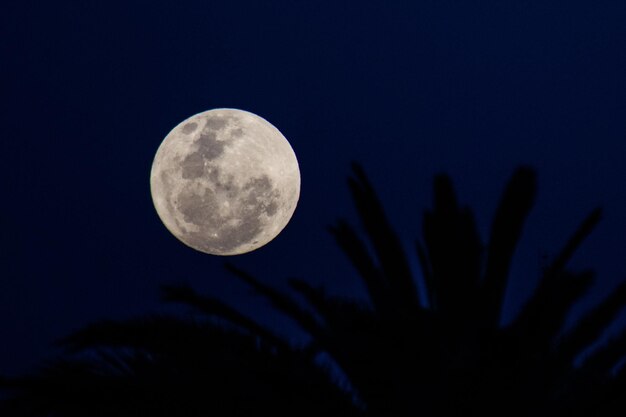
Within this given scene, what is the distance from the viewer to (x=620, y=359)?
5.72m

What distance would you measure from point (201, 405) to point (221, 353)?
421 mm

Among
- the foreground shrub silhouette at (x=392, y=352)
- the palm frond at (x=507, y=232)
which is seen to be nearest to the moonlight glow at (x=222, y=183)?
the foreground shrub silhouette at (x=392, y=352)

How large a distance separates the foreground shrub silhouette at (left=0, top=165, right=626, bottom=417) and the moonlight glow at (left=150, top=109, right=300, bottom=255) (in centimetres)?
217

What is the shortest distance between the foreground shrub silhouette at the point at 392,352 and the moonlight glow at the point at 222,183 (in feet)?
7.13

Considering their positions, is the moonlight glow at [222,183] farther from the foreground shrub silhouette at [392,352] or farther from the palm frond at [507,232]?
the palm frond at [507,232]

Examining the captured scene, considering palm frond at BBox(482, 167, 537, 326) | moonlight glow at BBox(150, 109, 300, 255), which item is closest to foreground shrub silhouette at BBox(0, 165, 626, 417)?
palm frond at BBox(482, 167, 537, 326)

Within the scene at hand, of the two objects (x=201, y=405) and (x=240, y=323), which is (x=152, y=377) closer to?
(x=201, y=405)

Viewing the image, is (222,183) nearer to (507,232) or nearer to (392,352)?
(507,232)

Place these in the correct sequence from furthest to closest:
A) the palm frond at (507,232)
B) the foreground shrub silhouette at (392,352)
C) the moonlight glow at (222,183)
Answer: the moonlight glow at (222,183)
the palm frond at (507,232)
the foreground shrub silhouette at (392,352)

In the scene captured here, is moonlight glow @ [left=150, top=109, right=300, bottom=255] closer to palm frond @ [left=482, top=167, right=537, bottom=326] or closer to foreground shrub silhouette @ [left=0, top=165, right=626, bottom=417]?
foreground shrub silhouette @ [left=0, top=165, right=626, bottom=417]

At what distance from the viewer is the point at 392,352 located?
4938 millimetres

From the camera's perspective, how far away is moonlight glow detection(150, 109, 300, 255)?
26.8 ft

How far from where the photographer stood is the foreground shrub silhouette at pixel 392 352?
460 cm

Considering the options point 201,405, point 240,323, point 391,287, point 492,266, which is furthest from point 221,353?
point 492,266
